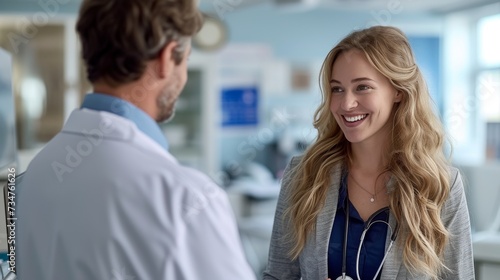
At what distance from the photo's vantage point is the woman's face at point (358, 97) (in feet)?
5.08

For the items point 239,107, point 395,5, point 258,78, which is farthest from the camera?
point 258,78

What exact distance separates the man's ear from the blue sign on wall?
16.6 ft

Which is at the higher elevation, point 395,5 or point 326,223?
point 395,5

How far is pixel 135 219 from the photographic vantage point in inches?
32.8

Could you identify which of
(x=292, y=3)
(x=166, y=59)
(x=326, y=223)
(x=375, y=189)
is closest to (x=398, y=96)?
(x=375, y=189)

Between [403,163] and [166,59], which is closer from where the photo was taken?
[166,59]

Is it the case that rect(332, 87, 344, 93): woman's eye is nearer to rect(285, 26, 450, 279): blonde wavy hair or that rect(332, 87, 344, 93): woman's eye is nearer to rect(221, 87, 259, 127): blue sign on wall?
rect(285, 26, 450, 279): blonde wavy hair

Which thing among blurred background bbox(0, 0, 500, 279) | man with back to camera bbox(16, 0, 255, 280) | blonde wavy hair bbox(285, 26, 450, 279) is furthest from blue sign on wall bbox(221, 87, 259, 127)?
man with back to camera bbox(16, 0, 255, 280)

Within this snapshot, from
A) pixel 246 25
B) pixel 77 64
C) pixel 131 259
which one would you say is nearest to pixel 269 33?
pixel 246 25

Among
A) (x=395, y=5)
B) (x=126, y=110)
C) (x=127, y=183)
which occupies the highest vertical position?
(x=395, y=5)

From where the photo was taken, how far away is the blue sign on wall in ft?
19.6

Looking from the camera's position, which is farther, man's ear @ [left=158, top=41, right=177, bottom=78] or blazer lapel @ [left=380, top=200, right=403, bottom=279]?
blazer lapel @ [left=380, top=200, right=403, bottom=279]

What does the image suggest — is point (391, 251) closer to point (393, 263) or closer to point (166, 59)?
point (393, 263)

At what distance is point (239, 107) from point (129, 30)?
202 inches
